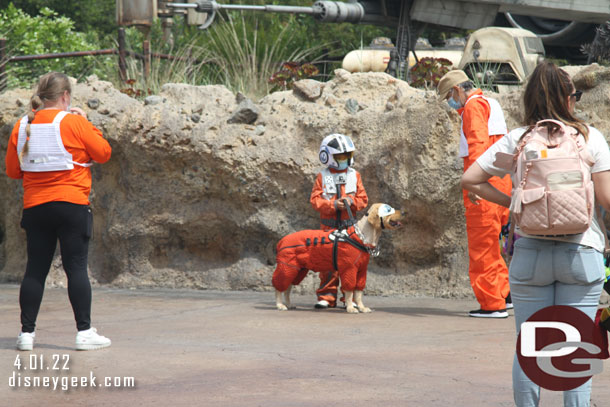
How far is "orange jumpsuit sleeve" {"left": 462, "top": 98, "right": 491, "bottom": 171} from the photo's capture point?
21.5 ft

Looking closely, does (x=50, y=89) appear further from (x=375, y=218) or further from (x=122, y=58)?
(x=122, y=58)

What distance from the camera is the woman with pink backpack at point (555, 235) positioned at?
337 centimetres

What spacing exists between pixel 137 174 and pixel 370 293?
3.06 metres

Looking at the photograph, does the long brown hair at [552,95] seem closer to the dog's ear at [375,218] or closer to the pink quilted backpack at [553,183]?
the pink quilted backpack at [553,183]

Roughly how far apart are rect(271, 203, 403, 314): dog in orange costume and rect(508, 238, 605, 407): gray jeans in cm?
354

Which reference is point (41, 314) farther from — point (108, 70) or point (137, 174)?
point (108, 70)

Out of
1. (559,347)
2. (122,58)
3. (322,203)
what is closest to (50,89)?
(322,203)

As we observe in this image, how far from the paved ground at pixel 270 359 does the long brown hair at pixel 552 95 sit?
1.49 meters

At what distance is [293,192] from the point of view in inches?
355

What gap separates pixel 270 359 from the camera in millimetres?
5172

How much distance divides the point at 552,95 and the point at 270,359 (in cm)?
256

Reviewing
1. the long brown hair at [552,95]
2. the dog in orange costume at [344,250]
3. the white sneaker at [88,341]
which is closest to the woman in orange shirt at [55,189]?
the white sneaker at [88,341]

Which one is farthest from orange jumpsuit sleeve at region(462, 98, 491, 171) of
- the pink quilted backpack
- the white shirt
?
the pink quilted backpack

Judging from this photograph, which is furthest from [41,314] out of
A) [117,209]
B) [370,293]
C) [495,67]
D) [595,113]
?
[495,67]
